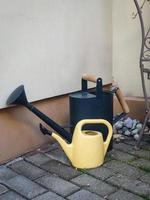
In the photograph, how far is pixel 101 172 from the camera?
7.06ft

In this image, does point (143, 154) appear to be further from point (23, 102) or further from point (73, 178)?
point (23, 102)

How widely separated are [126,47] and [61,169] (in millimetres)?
1317

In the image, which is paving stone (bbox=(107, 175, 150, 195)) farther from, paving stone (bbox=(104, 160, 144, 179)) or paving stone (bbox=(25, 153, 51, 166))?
paving stone (bbox=(25, 153, 51, 166))

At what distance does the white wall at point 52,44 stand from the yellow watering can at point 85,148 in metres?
0.48

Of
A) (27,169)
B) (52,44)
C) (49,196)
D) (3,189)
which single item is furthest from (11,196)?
(52,44)

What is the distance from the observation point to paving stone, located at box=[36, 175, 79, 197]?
1.92 meters

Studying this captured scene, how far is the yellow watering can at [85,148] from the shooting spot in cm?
215

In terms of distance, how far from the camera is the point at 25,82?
239 centimetres

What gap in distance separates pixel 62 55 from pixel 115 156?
860 mm

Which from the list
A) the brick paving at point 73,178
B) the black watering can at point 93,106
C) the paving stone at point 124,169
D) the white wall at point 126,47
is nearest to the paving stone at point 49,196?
the brick paving at point 73,178

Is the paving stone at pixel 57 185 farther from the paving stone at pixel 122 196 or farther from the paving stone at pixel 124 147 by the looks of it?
the paving stone at pixel 124 147

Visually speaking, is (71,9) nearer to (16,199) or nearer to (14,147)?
(14,147)

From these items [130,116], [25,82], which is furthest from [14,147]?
[130,116]

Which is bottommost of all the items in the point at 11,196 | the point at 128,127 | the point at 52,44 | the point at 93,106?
the point at 11,196
